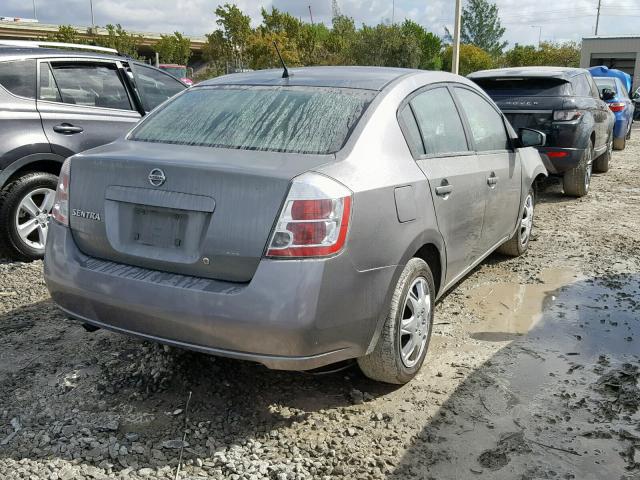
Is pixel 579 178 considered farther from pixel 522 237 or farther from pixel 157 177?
pixel 157 177

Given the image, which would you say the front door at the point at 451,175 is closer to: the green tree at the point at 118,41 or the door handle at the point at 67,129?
the door handle at the point at 67,129

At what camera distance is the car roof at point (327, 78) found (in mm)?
3566

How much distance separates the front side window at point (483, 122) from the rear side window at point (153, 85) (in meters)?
3.47

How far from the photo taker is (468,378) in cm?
361

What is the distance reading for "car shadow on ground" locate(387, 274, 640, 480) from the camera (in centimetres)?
281

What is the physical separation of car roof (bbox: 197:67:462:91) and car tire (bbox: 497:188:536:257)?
6.63 feet

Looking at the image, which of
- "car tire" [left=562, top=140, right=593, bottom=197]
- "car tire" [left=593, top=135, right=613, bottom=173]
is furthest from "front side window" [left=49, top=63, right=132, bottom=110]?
"car tire" [left=593, top=135, right=613, bottom=173]

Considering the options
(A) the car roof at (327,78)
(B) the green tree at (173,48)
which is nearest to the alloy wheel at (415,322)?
(A) the car roof at (327,78)

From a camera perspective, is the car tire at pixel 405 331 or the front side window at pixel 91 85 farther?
the front side window at pixel 91 85

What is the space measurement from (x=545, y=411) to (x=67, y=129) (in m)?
4.62

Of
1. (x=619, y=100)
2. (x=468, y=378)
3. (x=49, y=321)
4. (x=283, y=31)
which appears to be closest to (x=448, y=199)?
(x=468, y=378)

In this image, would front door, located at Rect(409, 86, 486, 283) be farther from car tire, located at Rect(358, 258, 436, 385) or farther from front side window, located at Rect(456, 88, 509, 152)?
car tire, located at Rect(358, 258, 436, 385)

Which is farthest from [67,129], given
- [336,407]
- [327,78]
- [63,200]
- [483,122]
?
[336,407]

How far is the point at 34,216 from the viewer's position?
5.58m
